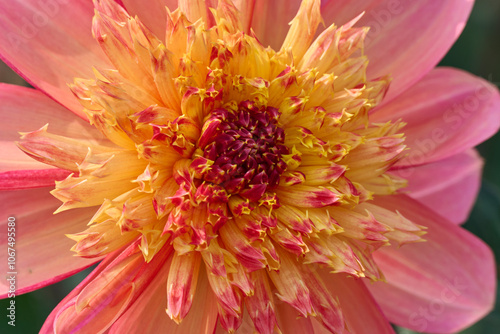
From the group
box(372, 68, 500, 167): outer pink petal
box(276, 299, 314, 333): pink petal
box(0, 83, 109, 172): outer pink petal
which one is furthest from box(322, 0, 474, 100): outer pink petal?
box(0, 83, 109, 172): outer pink petal

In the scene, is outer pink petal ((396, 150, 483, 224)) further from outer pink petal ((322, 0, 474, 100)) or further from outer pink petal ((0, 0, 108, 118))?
outer pink petal ((0, 0, 108, 118))

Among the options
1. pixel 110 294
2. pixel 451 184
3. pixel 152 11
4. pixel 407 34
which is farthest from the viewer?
pixel 451 184

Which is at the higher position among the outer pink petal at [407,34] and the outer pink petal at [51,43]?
the outer pink petal at [407,34]

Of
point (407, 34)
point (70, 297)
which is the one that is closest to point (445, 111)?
point (407, 34)

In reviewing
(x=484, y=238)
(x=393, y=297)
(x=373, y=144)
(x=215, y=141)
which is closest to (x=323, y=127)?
(x=373, y=144)

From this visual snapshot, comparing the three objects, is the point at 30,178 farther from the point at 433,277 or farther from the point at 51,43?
the point at 433,277

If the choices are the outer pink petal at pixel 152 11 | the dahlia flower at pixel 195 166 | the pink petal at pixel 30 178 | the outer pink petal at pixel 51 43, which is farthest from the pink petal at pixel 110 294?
the outer pink petal at pixel 152 11

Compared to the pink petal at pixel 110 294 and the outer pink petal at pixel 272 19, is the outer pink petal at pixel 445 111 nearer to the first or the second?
the outer pink petal at pixel 272 19

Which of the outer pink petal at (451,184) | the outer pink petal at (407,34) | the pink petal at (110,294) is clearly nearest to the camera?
the pink petal at (110,294)
